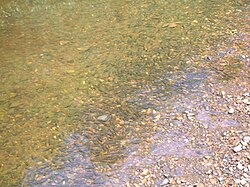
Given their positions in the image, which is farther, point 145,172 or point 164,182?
point 145,172

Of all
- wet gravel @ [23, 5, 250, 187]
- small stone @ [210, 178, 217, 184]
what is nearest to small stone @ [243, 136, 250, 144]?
wet gravel @ [23, 5, 250, 187]

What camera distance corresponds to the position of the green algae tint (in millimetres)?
4086

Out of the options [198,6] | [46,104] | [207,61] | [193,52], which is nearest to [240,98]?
[207,61]

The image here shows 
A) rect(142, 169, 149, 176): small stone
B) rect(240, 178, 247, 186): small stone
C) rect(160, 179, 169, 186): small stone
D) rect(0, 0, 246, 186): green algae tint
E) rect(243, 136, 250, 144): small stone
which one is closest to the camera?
rect(240, 178, 247, 186): small stone

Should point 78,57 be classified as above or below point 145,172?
above

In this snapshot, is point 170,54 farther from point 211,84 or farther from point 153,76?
point 211,84

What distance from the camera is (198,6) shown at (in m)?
6.61

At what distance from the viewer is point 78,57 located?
5.45 metres

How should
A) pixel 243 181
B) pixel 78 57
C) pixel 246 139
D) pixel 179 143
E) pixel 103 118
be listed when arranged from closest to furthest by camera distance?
pixel 243 181, pixel 246 139, pixel 179 143, pixel 103 118, pixel 78 57

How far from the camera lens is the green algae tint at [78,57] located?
4.09 meters

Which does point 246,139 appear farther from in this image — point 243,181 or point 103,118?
point 103,118

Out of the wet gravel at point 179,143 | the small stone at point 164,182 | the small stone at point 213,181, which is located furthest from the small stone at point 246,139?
the small stone at point 164,182

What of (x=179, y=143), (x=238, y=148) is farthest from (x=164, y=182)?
(x=238, y=148)

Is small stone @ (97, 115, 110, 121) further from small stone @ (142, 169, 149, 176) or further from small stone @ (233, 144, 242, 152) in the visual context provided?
small stone @ (233, 144, 242, 152)
